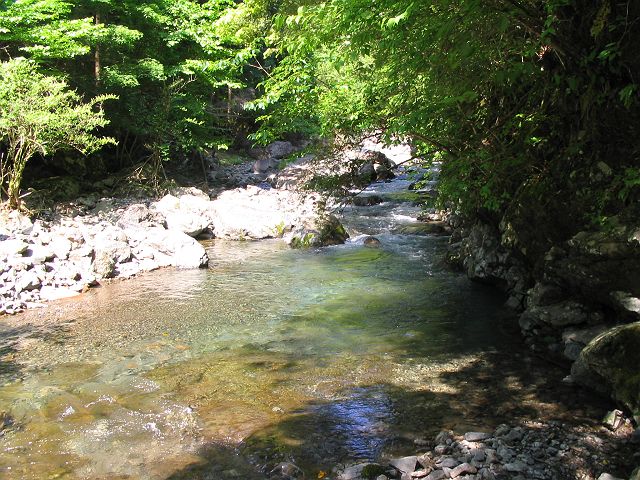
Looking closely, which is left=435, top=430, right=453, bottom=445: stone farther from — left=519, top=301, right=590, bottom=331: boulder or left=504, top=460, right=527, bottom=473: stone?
left=519, top=301, right=590, bottom=331: boulder

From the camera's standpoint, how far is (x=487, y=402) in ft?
17.6

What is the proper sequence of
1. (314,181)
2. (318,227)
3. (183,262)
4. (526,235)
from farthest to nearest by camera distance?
(318,227) < (183,262) < (314,181) < (526,235)

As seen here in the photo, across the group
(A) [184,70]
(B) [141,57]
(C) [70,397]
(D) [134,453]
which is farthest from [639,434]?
(B) [141,57]

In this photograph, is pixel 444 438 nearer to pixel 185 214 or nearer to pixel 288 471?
pixel 288 471

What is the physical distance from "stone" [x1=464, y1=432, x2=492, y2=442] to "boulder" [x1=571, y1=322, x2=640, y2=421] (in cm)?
132

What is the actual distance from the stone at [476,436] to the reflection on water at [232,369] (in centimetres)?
55

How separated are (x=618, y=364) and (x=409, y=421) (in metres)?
2.06

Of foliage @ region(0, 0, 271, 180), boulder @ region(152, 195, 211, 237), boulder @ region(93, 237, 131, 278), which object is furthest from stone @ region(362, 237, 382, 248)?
foliage @ region(0, 0, 271, 180)

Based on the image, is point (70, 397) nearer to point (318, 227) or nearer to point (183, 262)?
point (183, 262)

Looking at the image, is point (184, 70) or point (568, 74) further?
point (184, 70)

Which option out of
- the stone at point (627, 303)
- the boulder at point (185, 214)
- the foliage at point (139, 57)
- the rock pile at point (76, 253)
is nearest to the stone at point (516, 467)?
the stone at point (627, 303)

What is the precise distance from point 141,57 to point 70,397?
1747 centimetres

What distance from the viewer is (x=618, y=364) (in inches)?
192

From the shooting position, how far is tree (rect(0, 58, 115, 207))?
12.6m
